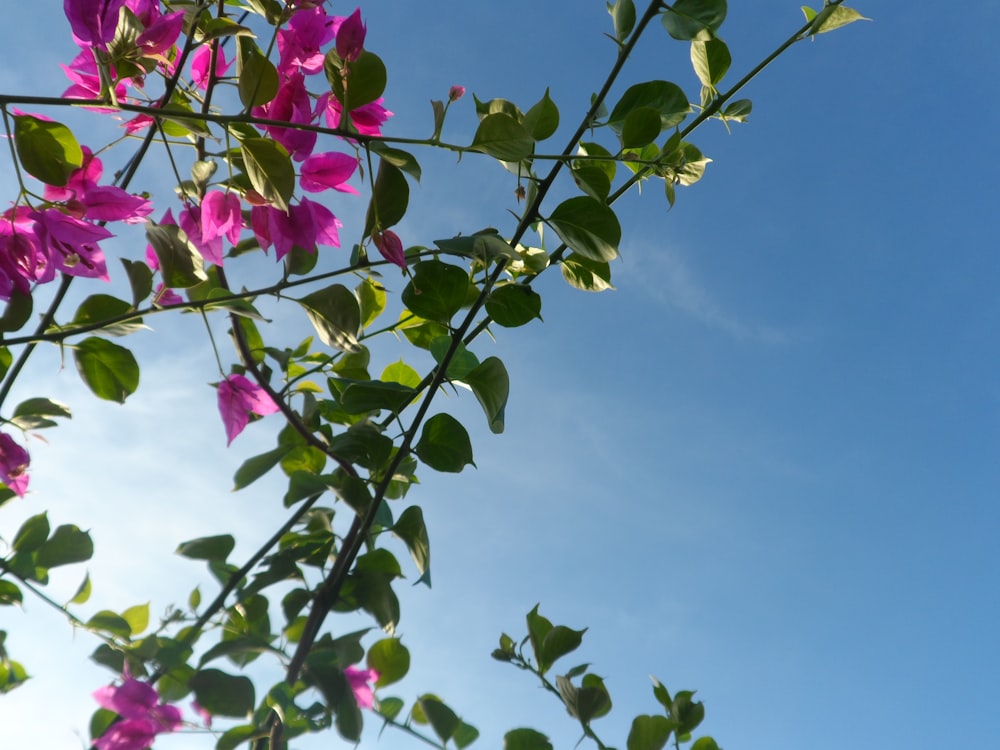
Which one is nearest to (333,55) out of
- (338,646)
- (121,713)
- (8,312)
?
(8,312)

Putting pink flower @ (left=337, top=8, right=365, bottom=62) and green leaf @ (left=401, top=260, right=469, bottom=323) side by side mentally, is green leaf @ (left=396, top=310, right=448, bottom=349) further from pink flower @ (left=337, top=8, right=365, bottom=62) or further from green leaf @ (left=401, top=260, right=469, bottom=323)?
pink flower @ (left=337, top=8, right=365, bottom=62)

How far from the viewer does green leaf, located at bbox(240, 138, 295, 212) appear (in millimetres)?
386

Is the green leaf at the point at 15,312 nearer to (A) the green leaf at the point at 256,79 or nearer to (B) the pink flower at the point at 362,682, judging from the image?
(A) the green leaf at the point at 256,79

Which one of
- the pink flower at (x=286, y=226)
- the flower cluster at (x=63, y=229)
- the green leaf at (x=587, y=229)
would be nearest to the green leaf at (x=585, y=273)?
the green leaf at (x=587, y=229)

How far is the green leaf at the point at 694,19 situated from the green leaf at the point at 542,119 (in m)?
0.08

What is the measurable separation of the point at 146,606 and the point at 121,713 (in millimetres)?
159

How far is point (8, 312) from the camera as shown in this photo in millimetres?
436

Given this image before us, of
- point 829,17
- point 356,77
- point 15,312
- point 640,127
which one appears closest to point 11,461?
point 15,312

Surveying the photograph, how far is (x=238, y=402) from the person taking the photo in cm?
58

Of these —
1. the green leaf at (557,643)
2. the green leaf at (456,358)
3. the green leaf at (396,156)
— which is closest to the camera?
the green leaf at (396,156)

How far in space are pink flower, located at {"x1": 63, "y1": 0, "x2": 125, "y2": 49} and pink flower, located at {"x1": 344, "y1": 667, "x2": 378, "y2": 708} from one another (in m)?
0.44

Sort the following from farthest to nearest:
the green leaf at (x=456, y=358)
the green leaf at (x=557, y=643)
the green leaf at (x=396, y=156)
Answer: the green leaf at (x=557, y=643)
the green leaf at (x=456, y=358)
the green leaf at (x=396, y=156)

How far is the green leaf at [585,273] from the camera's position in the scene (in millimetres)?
508

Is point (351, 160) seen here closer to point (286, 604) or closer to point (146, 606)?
point (286, 604)
